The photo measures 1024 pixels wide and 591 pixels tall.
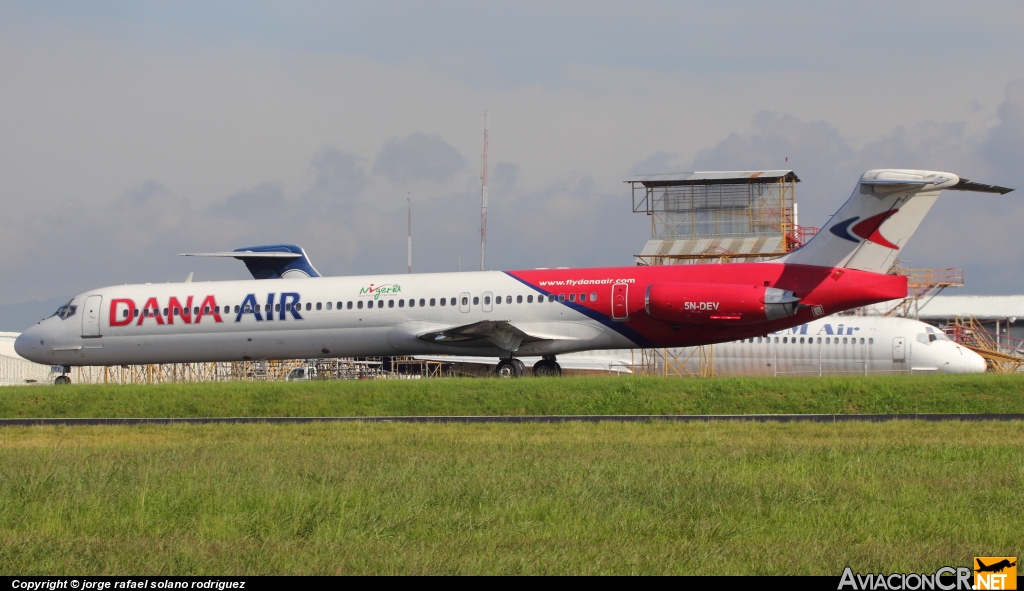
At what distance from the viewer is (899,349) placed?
123 ft

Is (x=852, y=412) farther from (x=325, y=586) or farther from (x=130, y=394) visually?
(x=325, y=586)

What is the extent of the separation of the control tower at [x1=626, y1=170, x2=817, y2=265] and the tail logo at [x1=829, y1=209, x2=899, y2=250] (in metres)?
19.8

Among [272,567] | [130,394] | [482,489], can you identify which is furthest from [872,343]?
[272,567]

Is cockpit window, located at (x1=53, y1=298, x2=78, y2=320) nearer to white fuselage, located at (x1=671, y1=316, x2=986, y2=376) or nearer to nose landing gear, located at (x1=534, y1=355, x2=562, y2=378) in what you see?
nose landing gear, located at (x1=534, y1=355, x2=562, y2=378)

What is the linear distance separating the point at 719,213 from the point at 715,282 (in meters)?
20.5

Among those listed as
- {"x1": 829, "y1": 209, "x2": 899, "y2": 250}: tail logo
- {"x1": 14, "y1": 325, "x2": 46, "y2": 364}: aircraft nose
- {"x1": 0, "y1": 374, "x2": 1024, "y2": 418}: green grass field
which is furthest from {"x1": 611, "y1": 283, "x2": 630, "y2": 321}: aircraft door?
{"x1": 14, "y1": 325, "x2": 46, "y2": 364}: aircraft nose

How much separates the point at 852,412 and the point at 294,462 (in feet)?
43.6

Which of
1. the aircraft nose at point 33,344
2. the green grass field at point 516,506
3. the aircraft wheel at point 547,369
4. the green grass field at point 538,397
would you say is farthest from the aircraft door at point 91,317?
→ the green grass field at point 516,506

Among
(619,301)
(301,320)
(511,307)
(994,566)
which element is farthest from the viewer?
(301,320)

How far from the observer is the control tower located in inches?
1831

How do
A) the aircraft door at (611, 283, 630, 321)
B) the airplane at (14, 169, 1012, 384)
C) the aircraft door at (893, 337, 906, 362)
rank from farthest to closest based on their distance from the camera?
the aircraft door at (893, 337, 906, 362)
the aircraft door at (611, 283, 630, 321)
the airplane at (14, 169, 1012, 384)

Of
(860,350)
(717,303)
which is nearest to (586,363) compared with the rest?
(860,350)

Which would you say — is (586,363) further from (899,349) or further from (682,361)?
(899,349)

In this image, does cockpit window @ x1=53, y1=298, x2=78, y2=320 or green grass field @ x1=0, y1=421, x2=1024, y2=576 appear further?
cockpit window @ x1=53, y1=298, x2=78, y2=320
